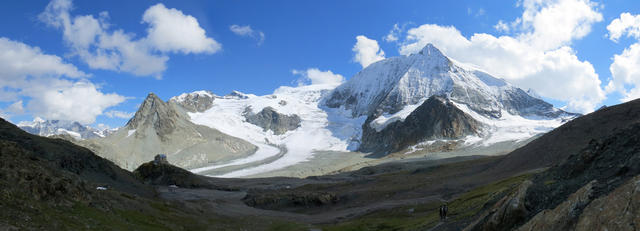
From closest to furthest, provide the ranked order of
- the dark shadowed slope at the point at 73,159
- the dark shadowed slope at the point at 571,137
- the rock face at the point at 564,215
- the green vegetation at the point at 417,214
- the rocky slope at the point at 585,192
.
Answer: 1. the rocky slope at the point at 585,192
2. the rock face at the point at 564,215
3. the green vegetation at the point at 417,214
4. the dark shadowed slope at the point at 73,159
5. the dark shadowed slope at the point at 571,137

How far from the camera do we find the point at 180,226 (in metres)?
39.9

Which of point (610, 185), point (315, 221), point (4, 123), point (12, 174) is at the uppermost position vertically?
point (4, 123)

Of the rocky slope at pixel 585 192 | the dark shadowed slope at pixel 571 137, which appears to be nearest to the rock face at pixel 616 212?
the rocky slope at pixel 585 192

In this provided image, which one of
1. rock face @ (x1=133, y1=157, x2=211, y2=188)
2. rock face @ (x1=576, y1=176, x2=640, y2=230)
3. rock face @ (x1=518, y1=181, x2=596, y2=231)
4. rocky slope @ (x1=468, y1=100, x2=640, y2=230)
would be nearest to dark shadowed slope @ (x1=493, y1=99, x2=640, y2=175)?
rocky slope @ (x1=468, y1=100, x2=640, y2=230)

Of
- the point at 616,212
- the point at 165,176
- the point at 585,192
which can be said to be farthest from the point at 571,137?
the point at 165,176

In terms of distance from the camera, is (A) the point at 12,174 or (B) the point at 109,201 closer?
(A) the point at 12,174

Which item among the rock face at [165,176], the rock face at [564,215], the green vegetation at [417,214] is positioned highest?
the rock face at [165,176]

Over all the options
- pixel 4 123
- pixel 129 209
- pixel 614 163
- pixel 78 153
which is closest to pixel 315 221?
pixel 129 209

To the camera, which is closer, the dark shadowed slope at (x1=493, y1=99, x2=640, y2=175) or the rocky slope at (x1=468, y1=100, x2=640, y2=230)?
the rocky slope at (x1=468, y1=100, x2=640, y2=230)

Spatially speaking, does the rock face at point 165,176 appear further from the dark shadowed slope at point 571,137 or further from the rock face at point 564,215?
the rock face at point 564,215

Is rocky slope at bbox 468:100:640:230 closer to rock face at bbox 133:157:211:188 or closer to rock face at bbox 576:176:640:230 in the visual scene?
rock face at bbox 576:176:640:230

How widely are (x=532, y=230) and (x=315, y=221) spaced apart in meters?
50.9

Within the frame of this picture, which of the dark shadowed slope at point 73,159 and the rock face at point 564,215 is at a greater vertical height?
the dark shadowed slope at point 73,159

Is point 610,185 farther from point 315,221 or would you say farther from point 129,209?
point 315,221
